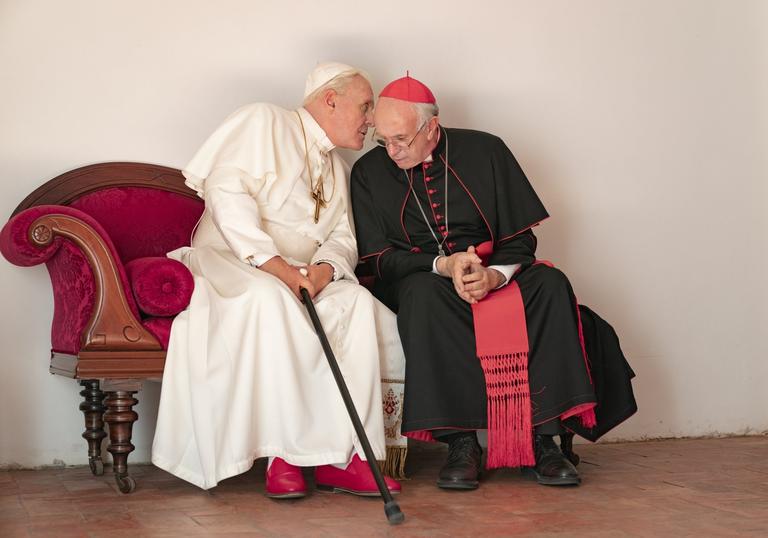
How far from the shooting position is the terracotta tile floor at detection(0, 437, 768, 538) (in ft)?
8.52

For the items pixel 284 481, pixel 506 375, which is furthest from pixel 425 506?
pixel 506 375

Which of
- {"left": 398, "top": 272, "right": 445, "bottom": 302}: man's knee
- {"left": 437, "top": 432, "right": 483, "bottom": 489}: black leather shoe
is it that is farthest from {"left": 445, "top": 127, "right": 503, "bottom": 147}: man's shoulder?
{"left": 437, "top": 432, "right": 483, "bottom": 489}: black leather shoe

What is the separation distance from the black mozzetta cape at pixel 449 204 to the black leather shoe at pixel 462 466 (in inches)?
28.0

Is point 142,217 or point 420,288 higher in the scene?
point 142,217

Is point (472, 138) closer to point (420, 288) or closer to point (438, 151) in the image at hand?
point (438, 151)

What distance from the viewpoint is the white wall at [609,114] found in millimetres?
4055

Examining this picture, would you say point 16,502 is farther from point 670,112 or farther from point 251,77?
point 670,112

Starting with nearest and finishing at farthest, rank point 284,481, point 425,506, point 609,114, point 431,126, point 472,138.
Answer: point 425,506
point 284,481
point 431,126
point 472,138
point 609,114

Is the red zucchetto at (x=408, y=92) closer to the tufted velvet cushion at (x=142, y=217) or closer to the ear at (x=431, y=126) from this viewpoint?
the ear at (x=431, y=126)

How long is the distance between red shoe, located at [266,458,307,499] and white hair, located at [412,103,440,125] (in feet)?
4.59

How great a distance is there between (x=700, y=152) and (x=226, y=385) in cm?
283

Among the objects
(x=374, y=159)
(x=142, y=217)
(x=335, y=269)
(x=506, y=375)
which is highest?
(x=374, y=159)

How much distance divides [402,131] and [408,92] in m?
0.16

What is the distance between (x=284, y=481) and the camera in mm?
3016
